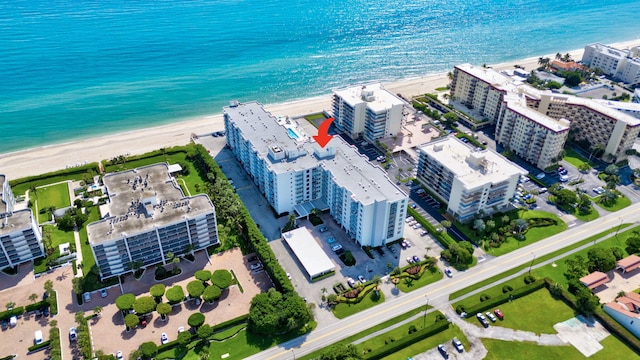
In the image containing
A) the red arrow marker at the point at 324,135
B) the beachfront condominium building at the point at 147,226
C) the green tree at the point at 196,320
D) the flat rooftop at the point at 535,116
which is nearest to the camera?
the green tree at the point at 196,320

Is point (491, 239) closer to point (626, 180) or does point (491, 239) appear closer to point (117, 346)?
point (626, 180)

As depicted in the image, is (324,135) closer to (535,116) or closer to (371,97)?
(371,97)

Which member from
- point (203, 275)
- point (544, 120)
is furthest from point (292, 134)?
point (544, 120)

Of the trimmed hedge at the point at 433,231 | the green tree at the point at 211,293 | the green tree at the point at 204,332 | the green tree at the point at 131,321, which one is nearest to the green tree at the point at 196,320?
the green tree at the point at 204,332

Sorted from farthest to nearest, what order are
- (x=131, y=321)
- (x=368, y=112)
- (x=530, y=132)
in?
(x=368, y=112)
(x=530, y=132)
(x=131, y=321)

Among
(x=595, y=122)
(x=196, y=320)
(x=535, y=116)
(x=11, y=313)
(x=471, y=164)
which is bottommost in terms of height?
(x=11, y=313)

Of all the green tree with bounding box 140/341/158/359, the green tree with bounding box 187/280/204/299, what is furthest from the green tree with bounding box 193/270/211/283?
the green tree with bounding box 140/341/158/359

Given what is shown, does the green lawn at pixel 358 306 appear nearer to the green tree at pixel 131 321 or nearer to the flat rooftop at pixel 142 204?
the flat rooftop at pixel 142 204
